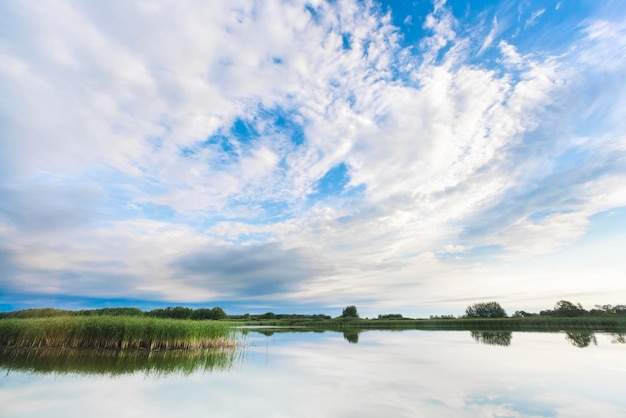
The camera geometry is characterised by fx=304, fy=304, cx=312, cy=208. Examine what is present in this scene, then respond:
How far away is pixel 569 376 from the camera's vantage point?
32.9ft

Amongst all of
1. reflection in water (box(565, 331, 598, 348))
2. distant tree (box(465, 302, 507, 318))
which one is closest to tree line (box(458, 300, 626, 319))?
distant tree (box(465, 302, 507, 318))

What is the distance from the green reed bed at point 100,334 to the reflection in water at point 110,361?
55cm

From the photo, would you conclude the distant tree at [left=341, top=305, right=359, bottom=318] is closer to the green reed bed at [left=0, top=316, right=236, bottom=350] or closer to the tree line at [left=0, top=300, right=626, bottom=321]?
the tree line at [left=0, top=300, right=626, bottom=321]

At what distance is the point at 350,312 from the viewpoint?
8425cm

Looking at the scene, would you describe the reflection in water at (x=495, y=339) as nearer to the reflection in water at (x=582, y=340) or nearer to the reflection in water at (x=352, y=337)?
the reflection in water at (x=582, y=340)

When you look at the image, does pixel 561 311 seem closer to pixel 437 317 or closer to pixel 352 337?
pixel 437 317

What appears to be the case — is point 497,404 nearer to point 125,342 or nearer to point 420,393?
point 420,393

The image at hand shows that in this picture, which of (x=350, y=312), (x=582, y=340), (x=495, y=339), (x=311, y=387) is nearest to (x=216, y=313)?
(x=350, y=312)

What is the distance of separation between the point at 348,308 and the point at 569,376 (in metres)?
78.6

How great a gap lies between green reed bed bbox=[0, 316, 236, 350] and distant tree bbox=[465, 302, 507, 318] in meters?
76.0

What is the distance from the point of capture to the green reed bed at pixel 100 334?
15031 mm

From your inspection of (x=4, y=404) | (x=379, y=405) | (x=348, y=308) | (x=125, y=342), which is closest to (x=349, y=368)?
(x=379, y=405)

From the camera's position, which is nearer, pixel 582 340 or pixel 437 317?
pixel 582 340

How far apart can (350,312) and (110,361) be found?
77.7 meters
